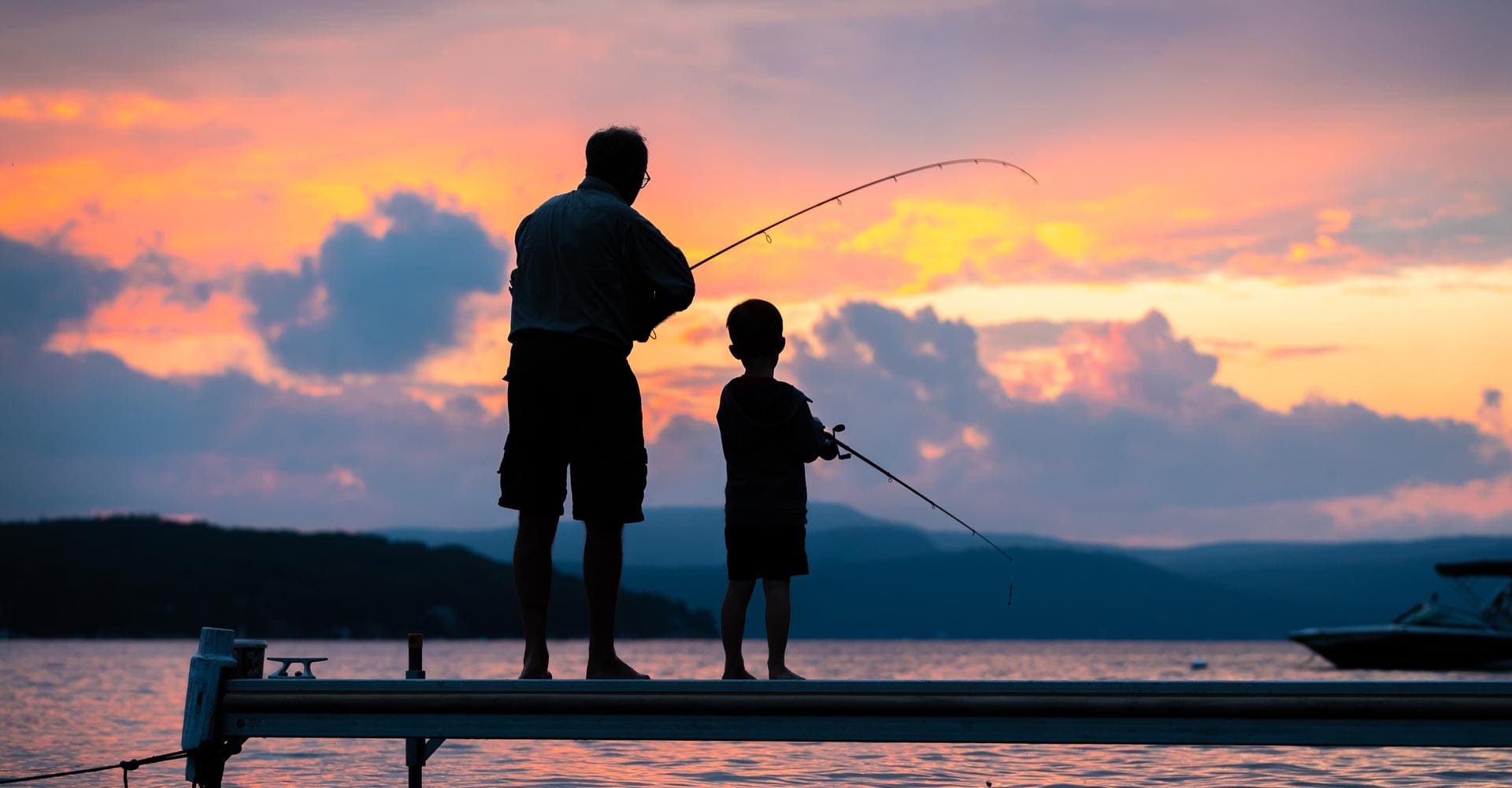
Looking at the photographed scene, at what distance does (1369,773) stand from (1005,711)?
27.5 feet

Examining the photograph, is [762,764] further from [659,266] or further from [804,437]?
[659,266]

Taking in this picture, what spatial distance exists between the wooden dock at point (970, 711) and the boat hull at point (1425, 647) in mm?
51330

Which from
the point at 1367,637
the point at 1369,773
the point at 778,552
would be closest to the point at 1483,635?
the point at 1367,637

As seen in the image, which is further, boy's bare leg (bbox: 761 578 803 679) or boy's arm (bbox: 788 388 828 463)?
boy's arm (bbox: 788 388 828 463)

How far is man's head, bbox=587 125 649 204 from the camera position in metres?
6.00

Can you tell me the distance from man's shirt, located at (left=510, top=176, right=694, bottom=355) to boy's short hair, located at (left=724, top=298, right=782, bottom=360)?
101 cm

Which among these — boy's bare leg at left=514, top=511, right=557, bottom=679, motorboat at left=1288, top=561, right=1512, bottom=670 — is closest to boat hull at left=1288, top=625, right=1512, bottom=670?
motorboat at left=1288, top=561, right=1512, bottom=670

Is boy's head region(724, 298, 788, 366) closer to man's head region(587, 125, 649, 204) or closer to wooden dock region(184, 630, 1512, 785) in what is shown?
man's head region(587, 125, 649, 204)

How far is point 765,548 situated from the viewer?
22.2 ft

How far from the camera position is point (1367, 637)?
2160 inches

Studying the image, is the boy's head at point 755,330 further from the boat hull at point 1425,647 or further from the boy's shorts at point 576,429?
the boat hull at point 1425,647

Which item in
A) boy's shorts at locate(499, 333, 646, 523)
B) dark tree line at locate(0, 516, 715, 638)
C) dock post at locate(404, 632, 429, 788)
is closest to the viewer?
boy's shorts at locate(499, 333, 646, 523)

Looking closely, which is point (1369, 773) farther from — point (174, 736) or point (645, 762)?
point (174, 736)

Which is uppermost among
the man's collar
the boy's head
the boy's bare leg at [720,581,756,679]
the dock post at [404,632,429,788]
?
the man's collar
